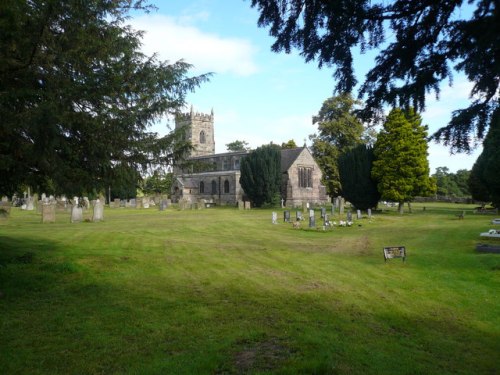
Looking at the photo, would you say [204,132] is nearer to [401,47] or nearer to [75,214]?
[75,214]

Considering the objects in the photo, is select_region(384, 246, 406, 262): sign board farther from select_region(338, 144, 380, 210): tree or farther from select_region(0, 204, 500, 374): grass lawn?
select_region(338, 144, 380, 210): tree

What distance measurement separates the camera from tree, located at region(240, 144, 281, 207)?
5066 centimetres

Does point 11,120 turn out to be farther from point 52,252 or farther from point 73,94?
point 52,252

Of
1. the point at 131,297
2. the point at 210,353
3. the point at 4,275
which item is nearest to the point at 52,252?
the point at 4,275

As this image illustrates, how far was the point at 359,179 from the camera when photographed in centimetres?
3966

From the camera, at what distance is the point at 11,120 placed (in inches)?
247

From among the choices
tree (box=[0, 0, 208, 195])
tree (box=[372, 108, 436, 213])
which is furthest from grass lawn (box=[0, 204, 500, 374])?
tree (box=[372, 108, 436, 213])

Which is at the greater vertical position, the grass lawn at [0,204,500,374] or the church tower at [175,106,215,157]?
the church tower at [175,106,215,157]

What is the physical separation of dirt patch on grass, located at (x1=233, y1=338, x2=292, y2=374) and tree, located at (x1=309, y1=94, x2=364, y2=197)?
1937 inches

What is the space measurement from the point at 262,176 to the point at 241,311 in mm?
43237

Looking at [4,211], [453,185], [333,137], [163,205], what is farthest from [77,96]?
[453,185]

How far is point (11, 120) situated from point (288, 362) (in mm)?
5186

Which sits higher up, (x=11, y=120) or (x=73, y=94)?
(x=73, y=94)

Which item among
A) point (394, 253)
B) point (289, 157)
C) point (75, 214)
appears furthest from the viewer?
point (289, 157)
